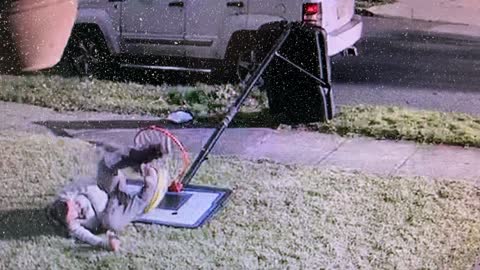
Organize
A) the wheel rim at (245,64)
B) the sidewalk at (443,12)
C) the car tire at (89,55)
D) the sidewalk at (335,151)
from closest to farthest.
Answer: the sidewalk at (335,151), the wheel rim at (245,64), the car tire at (89,55), the sidewalk at (443,12)

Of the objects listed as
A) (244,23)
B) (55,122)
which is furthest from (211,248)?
(244,23)

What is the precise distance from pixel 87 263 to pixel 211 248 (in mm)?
369

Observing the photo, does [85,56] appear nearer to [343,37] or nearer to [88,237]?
[343,37]

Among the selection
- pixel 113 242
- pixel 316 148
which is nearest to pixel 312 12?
pixel 316 148

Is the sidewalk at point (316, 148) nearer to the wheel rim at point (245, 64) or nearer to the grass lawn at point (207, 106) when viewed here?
the grass lawn at point (207, 106)

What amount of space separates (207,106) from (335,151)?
90 cm

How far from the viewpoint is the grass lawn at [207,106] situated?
3912 mm

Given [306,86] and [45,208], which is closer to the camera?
[45,208]

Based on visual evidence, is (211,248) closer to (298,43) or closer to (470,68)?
(298,43)

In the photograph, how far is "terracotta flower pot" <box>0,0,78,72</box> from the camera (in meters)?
1.44

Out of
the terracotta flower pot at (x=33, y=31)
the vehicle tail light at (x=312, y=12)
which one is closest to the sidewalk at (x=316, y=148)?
the vehicle tail light at (x=312, y=12)

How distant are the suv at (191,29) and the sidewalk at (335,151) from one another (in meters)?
0.69

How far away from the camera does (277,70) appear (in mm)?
3959

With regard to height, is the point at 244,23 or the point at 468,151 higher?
the point at 244,23
